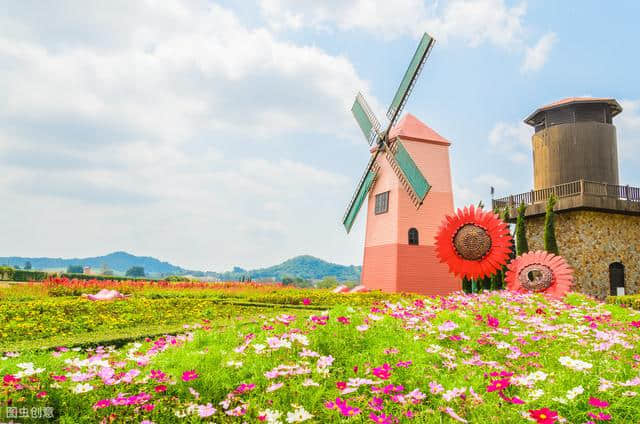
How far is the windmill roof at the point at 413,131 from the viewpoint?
21.2m

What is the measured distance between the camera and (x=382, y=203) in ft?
71.2

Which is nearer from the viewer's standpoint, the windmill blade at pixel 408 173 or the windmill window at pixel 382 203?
the windmill blade at pixel 408 173

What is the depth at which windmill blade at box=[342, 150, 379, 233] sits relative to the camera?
2244 centimetres

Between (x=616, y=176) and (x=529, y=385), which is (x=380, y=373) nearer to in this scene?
(x=529, y=385)

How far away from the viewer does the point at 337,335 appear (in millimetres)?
5316

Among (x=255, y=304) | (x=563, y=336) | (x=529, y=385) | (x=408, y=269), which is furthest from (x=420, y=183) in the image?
(x=529, y=385)

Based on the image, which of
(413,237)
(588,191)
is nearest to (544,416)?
(413,237)

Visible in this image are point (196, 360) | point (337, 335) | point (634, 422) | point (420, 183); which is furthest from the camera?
point (420, 183)

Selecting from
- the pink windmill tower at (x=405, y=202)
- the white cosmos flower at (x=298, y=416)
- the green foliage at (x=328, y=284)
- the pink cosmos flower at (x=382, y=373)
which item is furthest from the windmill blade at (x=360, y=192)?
the white cosmos flower at (x=298, y=416)

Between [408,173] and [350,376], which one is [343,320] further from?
[408,173]

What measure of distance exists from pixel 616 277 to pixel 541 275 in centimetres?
885

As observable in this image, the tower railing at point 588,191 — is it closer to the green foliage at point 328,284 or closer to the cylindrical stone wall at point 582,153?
the cylindrical stone wall at point 582,153

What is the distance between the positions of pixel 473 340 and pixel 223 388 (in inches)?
112

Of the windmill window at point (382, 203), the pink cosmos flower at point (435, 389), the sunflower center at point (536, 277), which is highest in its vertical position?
the windmill window at point (382, 203)
